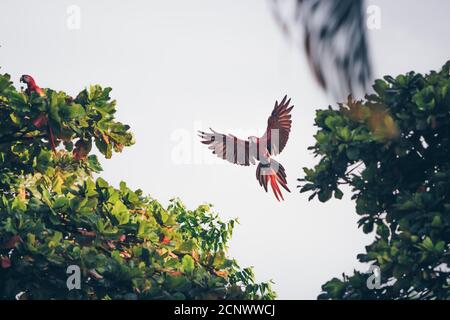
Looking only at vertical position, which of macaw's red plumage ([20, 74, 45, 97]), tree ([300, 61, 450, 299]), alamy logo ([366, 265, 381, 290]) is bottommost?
alamy logo ([366, 265, 381, 290])

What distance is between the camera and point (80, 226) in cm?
1055

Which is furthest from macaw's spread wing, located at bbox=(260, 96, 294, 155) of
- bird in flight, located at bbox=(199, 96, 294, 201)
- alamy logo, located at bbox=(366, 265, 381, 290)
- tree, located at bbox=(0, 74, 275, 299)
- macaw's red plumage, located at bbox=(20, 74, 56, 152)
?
macaw's red plumage, located at bbox=(20, 74, 56, 152)

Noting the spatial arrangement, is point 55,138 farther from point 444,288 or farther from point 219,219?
point 219,219

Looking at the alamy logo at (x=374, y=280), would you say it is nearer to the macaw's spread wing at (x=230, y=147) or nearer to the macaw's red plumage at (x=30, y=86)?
the macaw's spread wing at (x=230, y=147)

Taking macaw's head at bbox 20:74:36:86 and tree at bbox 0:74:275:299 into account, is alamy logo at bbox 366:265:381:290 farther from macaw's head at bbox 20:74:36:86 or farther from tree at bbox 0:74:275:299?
macaw's head at bbox 20:74:36:86

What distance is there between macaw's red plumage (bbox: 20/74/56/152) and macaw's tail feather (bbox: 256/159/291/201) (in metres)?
3.30

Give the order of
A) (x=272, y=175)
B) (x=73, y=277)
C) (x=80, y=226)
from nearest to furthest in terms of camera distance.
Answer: (x=73, y=277)
(x=80, y=226)
(x=272, y=175)

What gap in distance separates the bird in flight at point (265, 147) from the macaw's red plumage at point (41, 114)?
2.94m

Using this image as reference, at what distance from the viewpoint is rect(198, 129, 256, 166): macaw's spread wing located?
1274 centimetres

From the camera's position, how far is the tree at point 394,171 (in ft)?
33.9

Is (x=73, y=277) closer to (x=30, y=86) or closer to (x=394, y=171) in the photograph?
(x=30, y=86)

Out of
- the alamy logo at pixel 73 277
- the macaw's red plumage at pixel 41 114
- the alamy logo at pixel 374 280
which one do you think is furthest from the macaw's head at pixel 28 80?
the alamy logo at pixel 374 280

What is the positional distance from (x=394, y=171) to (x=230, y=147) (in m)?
2.89

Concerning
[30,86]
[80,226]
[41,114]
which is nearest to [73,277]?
[80,226]
